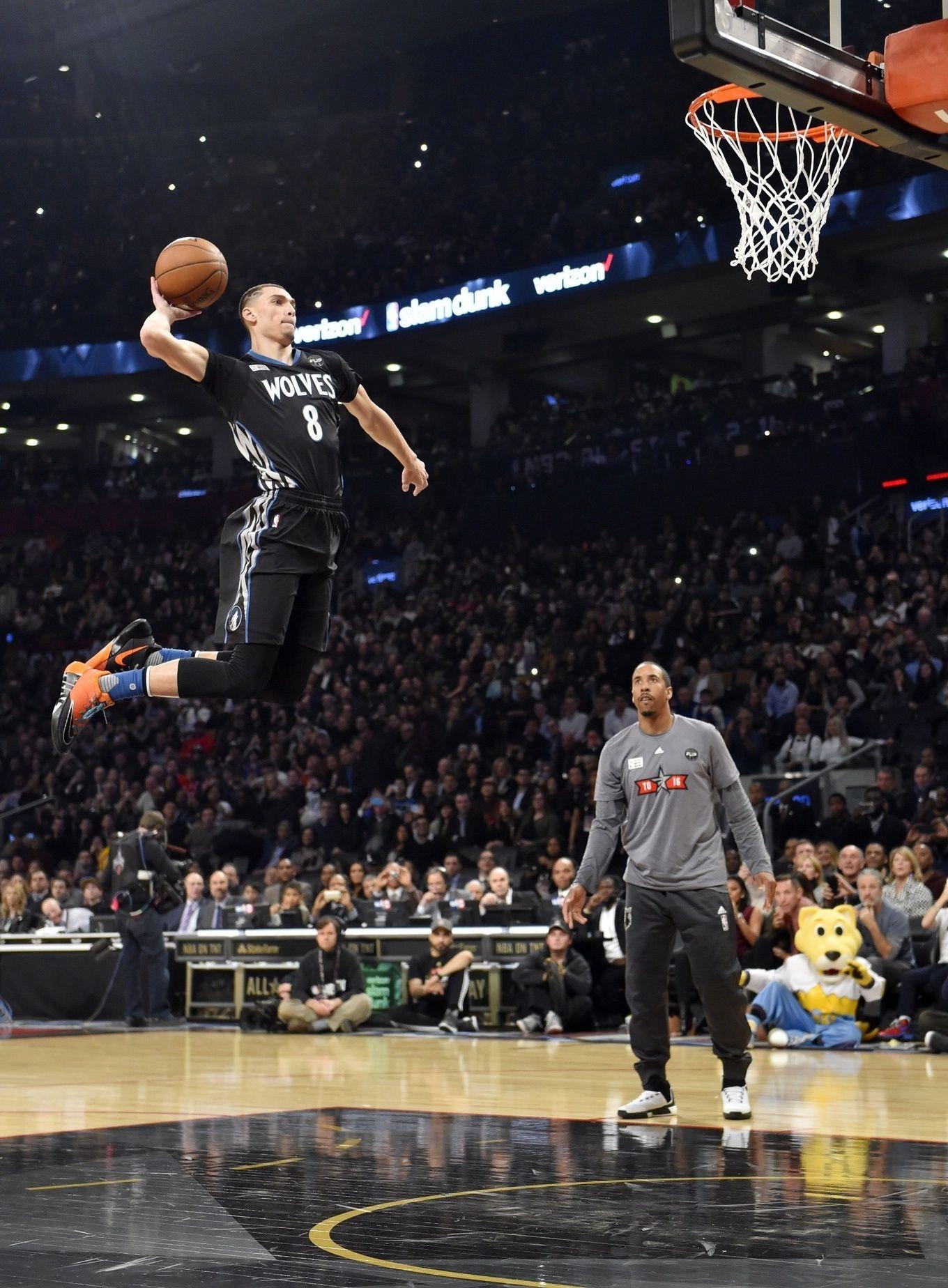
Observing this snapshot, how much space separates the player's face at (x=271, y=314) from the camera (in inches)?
219

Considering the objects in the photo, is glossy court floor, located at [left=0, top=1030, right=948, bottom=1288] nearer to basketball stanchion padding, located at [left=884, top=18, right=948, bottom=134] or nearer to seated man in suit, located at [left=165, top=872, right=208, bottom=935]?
basketball stanchion padding, located at [left=884, top=18, right=948, bottom=134]

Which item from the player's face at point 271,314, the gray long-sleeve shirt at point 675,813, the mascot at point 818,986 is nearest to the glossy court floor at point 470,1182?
the gray long-sleeve shirt at point 675,813

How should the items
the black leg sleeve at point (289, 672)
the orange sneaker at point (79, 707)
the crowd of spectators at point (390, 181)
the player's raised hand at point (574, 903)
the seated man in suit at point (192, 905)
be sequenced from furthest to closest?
the crowd of spectators at point (390, 181) → the seated man in suit at point (192, 905) → the player's raised hand at point (574, 903) → the orange sneaker at point (79, 707) → the black leg sleeve at point (289, 672)

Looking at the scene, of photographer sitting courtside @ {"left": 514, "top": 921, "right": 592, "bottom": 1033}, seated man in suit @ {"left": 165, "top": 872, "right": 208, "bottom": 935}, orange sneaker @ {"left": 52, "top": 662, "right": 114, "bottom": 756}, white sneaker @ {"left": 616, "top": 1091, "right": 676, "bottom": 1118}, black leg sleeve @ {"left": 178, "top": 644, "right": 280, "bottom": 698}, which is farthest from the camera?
seated man in suit @ {"left": 165, "top": 872, "right": 208, "bottom": 935}

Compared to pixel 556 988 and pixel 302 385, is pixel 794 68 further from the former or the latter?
pixel 556 988

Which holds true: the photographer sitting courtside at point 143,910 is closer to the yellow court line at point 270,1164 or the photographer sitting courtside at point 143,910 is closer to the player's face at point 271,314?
the yellow court line at point 270,1164

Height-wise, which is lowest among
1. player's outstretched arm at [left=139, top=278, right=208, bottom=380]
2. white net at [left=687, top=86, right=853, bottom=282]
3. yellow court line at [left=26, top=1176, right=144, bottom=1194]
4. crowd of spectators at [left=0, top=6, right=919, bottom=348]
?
yellow court line at [left=26, top=1176, right=144, bottom=1194]

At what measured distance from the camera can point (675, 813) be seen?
7.11m

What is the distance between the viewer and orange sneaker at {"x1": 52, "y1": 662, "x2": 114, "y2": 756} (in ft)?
18.9

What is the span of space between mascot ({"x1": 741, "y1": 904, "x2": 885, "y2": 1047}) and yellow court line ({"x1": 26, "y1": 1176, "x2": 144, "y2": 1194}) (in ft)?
23.4

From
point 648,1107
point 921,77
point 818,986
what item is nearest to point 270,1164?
point 648,1107

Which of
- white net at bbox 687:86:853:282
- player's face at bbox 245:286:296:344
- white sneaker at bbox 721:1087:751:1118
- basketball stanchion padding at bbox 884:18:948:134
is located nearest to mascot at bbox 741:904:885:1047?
white sneaker at bbox 721:1087:751:1118

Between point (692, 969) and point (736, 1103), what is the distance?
0.63 m

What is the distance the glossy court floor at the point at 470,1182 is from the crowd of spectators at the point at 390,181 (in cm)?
1927
